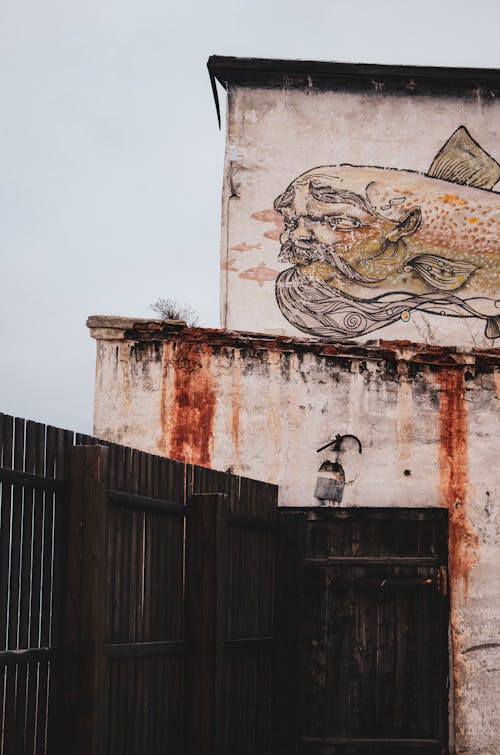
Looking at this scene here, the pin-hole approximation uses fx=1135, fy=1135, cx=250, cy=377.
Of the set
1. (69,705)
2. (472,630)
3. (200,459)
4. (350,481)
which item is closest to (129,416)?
(200,459)

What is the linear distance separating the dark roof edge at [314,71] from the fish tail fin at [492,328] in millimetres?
2781

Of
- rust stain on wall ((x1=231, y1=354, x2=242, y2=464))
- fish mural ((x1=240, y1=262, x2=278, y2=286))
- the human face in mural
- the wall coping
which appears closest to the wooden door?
rust stain on wall ((x1=231, y1=354, x2=242, y2=464))

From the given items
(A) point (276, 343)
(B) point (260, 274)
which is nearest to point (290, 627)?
(A) point (276, 343)

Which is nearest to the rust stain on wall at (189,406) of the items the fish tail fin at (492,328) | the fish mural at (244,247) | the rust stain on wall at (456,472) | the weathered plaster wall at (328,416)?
the weathered plaster wall at (328,416)

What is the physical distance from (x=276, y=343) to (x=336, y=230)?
3404 mm

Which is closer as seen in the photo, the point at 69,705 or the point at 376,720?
the point at 69,705

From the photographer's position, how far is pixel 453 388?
375 inches

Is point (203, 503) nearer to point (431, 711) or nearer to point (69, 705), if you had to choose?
point (69, 705)

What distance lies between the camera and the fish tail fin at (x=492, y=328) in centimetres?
1249

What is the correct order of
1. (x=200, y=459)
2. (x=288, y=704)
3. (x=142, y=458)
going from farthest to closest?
(x=200, y=459) < (x=288, y=704) < (x=142, y=458)

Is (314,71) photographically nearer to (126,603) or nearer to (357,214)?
(357,214)

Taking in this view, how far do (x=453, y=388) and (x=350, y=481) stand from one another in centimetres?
117

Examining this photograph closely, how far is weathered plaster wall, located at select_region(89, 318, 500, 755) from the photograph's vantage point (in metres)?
→ 9.30

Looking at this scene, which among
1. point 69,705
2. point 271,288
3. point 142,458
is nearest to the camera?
point 69,705
